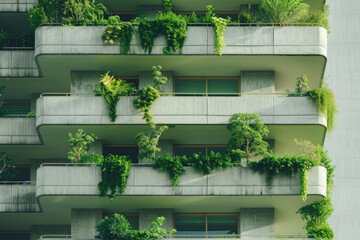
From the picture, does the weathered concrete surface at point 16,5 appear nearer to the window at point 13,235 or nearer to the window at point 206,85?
the window at point 206,85

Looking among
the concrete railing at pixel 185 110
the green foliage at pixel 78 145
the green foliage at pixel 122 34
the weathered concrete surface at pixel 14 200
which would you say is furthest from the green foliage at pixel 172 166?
the weathered concrete surface at pixel 14 200

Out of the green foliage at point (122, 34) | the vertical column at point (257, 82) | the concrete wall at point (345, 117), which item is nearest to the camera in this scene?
the green foliage at point (122, 34)

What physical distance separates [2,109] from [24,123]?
59.7 inches

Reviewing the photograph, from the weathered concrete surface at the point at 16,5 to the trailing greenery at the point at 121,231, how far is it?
37.0 feet

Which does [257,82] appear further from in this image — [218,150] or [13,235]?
[13,235]

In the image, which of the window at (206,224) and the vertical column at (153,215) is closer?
the vertical column at (153,215)

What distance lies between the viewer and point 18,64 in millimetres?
45156

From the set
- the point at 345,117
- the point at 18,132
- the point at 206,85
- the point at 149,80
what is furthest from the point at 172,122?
the point at 345,117

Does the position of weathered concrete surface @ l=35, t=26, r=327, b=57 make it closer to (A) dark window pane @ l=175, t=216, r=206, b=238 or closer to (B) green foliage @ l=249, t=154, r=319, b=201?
(B) green foliage @ l=249, t=154, r=319, b=201

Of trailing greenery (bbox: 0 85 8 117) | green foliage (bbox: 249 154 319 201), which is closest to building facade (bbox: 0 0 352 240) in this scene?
green foliage (bbox: 249 154 319 201)

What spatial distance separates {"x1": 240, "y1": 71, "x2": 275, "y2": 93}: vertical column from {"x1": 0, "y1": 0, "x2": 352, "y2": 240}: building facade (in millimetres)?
43

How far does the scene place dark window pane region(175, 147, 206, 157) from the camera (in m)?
44.2

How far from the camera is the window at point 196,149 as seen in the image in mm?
44188

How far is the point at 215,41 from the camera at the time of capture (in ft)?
140
